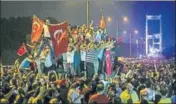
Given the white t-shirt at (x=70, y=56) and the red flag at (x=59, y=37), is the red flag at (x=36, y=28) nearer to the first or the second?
the red flag at (x=59, y=37)

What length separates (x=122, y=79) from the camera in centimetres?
971

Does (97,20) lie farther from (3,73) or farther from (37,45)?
(3,73)

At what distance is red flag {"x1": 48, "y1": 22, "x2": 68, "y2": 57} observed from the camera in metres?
9.85

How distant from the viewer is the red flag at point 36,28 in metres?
9.71

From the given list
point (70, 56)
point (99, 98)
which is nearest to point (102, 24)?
point (70, 56)

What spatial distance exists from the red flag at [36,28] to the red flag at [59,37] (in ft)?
0.72

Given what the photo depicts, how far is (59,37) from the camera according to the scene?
998 cm

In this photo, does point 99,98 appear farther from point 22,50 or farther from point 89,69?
point 22,50

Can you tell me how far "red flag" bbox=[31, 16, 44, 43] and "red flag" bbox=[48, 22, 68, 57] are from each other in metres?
0.22

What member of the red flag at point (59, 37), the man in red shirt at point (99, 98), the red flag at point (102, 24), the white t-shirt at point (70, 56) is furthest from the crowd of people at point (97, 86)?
the red flag at point (102, 24)

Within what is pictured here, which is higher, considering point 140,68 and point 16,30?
point 16,30

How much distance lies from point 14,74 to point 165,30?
9.60 feet

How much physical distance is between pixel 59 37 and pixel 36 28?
51 cm

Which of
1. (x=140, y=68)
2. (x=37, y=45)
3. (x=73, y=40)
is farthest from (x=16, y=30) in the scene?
(x=140, y=68)
